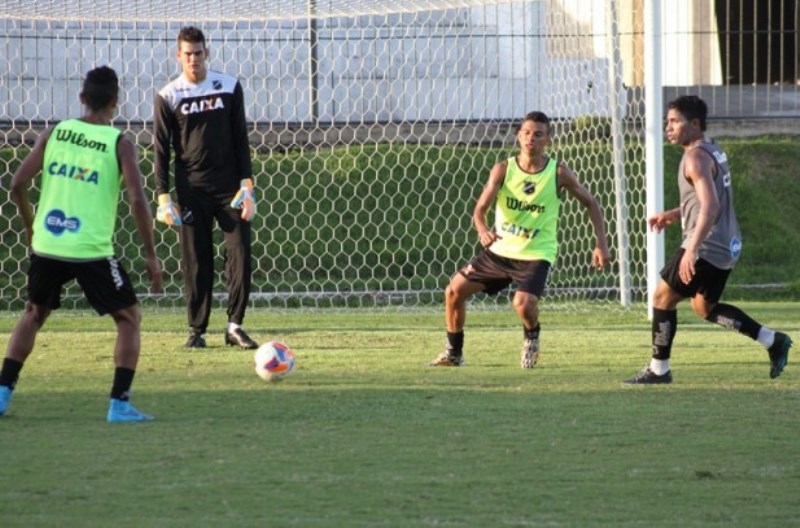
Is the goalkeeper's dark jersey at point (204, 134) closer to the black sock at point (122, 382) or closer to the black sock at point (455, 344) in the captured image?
the black sock at point (455, 344)

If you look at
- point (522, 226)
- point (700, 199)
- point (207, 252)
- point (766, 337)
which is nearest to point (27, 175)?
point (207, 252)

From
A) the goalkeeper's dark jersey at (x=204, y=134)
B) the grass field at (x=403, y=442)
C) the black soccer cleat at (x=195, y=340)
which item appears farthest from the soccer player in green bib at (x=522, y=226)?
the black soccer cleat at (x=195, y=340)

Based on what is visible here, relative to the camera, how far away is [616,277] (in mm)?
16641

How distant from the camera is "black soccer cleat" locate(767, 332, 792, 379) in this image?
9297 mm

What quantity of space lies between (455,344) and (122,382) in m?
3.14

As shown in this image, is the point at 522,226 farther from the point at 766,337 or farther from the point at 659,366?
the point at 766,337

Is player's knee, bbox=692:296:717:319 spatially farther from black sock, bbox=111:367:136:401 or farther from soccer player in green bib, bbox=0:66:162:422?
black sock, bbox=111:367:136:401

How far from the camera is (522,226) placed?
10383 millimetres

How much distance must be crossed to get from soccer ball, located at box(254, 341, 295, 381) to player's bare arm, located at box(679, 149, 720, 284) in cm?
223

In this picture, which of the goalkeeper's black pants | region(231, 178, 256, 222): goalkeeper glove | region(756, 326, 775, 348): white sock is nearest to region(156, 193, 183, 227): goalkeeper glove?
the goalkeeper's black pants

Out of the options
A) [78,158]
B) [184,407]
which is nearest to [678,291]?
[184,407]

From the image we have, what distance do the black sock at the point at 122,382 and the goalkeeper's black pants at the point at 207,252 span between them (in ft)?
10.9

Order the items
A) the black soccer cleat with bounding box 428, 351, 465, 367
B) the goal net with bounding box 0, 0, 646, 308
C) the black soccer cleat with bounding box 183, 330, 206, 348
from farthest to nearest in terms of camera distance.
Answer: the goal net with bounding box 0, 0, 646, 308
the black soccer cleat with bounding box 183, 330, 206, 348
the black soccer cleat with bounding box 428, 351, 465, 367

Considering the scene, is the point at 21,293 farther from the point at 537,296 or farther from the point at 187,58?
the point at 537,296
